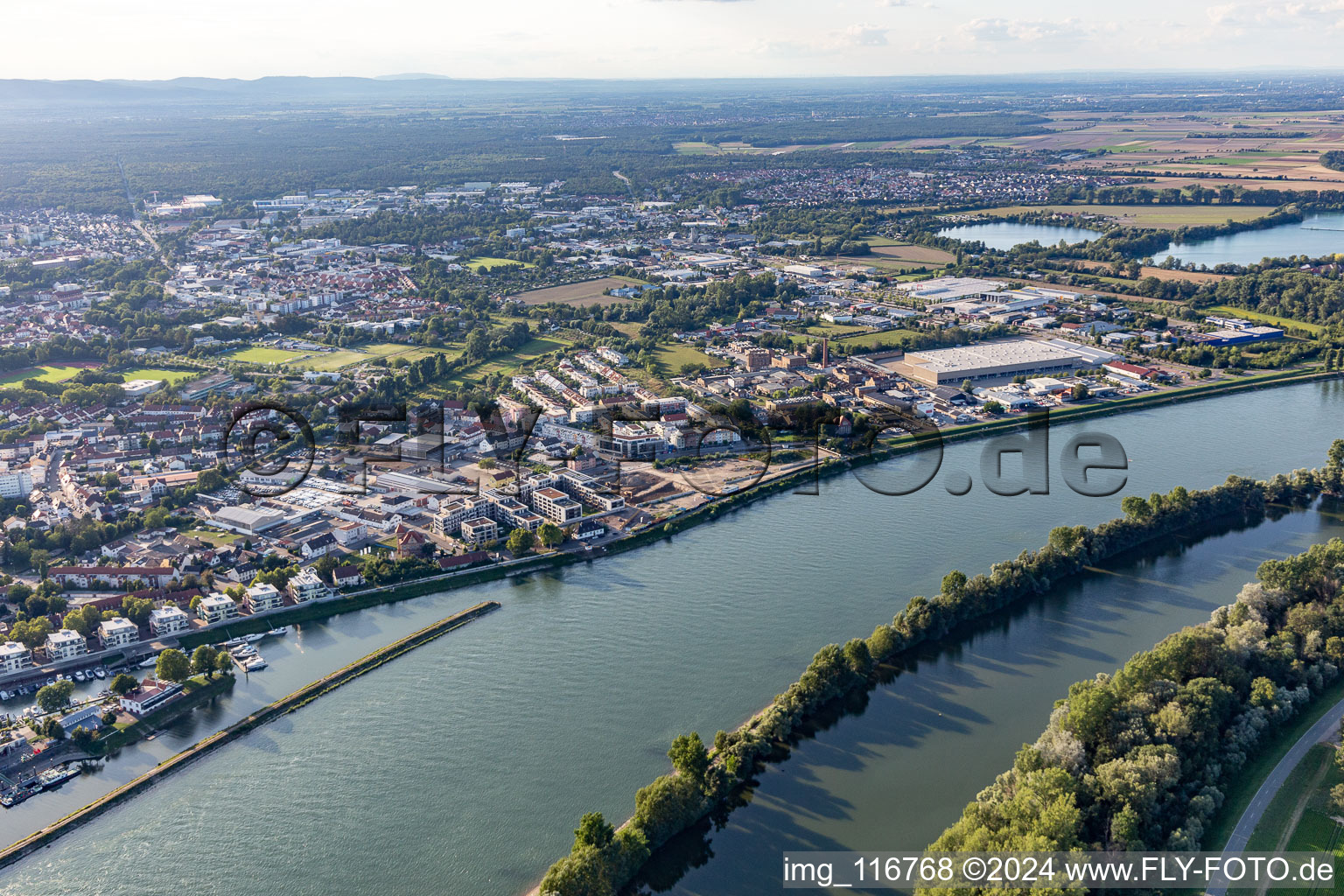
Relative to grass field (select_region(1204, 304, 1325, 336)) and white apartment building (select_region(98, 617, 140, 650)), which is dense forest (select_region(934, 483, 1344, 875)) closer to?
white apartment building (select_region(98, 617, 140, 650))

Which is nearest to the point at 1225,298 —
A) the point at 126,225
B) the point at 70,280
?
the point at 70,280

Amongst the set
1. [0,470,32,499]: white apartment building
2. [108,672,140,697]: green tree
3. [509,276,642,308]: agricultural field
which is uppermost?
[509,276,642,308]: agricultural field

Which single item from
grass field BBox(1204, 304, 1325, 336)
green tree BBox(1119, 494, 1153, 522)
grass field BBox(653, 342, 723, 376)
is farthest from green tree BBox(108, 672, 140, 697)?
→ grass field BBox(1204, 304, 1325, 336)

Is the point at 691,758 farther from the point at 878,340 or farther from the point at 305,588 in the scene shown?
the point at 878,340

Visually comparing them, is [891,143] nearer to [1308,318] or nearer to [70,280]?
[1308,318]

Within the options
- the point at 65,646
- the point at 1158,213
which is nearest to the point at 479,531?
the point at 65,646
